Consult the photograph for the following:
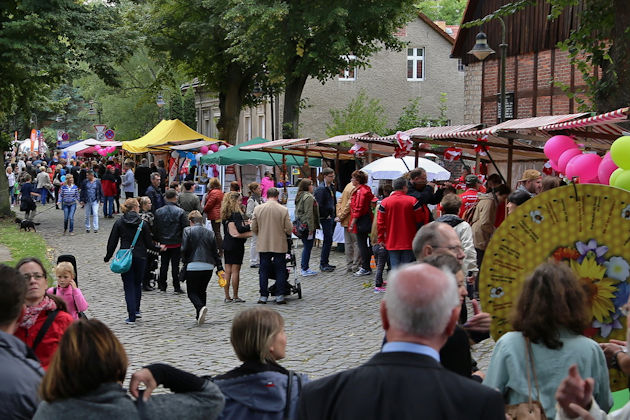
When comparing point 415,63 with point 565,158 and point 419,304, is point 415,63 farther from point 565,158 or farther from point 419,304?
point 419,304

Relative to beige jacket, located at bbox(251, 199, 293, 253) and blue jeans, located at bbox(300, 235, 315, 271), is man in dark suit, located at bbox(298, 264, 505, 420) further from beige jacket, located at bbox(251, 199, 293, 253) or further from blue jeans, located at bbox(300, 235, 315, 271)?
blue jeans, located at bbox(300, 235, 315, 271)

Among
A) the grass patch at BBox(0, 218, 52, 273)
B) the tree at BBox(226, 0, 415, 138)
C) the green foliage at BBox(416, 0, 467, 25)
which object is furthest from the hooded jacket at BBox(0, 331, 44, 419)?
the green foliage at BBox(416, 0, 467, 25)

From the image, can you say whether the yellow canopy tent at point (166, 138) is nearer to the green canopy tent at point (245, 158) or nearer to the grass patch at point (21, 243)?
the green canopy tent at point (245, 158)

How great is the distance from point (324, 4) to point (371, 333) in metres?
20.3

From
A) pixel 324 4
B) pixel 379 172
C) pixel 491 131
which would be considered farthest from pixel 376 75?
pixel 491 131

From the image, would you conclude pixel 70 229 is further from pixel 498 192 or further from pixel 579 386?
pixel 579 386

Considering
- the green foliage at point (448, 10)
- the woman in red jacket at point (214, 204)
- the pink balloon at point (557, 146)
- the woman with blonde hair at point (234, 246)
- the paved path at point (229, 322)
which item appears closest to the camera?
the paved path at point (229, 322)

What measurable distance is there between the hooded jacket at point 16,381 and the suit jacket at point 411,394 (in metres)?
1.54

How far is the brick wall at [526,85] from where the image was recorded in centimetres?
2692

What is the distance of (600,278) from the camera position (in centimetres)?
472

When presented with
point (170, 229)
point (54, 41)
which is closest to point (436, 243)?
point (170, 229)

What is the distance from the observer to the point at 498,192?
13.0 meters

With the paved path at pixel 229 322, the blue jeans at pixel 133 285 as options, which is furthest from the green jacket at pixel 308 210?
the blue jeans at pixel 133 285

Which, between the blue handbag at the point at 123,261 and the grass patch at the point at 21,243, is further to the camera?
the grass patch at the point at 21,243
